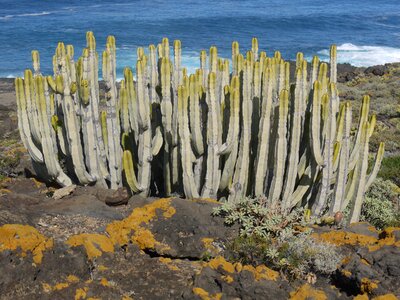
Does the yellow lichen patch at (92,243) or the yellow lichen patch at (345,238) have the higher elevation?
the yellow lichen patch at (92,243)

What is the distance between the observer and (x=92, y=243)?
5594 mm

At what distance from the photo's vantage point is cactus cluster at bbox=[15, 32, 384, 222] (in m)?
7.06

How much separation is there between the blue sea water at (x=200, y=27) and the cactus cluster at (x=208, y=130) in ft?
107

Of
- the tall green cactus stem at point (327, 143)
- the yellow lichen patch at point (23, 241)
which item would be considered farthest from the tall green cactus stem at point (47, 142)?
the tall green cactus stem at point (327, 143)

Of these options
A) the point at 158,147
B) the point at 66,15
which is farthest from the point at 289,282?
the point at 66,15

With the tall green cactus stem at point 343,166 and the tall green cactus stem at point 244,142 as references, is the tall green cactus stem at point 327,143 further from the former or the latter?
the tall green cactus stem at point 244,142

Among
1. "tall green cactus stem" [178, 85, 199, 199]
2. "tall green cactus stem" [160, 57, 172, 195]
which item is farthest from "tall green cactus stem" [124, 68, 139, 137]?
"tall green cactus stem" [178, 85, 199, 199]

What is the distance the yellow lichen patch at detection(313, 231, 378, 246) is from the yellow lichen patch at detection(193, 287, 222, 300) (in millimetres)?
1845

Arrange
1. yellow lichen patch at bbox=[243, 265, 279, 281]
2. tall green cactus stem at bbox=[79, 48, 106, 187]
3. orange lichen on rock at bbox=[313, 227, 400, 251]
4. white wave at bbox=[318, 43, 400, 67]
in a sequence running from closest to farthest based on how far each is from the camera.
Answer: yellow lichen patch at bbox=[243, 265, 279, 281] < orange lichen on rock at bbox=[313, 227, 400, 251] < tall green cactus stem at bbox=[79, 48, 106, 187] < white wave at bbox=[318, 43, 400, 67]

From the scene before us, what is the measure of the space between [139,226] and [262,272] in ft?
5.87

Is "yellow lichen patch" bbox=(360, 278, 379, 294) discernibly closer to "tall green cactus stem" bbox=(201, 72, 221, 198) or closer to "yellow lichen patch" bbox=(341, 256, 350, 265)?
"yellow lichen patch" bbox=(341, 256, 350, 265)

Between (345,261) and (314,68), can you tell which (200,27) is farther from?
(345,261)

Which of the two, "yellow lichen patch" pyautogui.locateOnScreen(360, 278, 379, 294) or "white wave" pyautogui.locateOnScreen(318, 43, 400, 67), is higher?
"yellow lichen patch" pyautogui.locateOnScreen(360, 278, 379, 294)

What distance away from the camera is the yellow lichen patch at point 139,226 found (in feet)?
19.5
